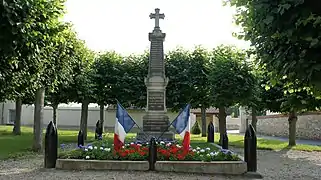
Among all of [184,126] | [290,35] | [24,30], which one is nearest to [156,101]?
[184,126]

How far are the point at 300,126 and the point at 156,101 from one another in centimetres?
1739

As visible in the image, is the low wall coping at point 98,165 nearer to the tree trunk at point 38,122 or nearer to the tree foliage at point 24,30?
the tree foliage at point 24,30

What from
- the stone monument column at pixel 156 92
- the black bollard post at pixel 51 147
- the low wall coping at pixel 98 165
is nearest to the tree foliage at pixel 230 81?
the stone monument column at pixel 156 92

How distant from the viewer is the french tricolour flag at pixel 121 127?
10727mm

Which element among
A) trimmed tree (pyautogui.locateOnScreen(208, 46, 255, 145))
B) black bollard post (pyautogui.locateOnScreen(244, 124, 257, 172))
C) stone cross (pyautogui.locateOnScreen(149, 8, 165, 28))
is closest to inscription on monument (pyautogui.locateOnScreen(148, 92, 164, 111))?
trimmed tree (pyautogui.locateOnScreen(208, 46, 255, 145))

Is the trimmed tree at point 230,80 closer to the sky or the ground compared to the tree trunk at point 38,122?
closer to the sky

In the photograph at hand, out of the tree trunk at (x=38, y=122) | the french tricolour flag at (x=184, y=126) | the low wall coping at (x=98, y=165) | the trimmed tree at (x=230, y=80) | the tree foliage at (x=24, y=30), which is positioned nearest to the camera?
the tree foliage at (x=24, y=30)

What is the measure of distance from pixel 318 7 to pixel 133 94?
19.4m

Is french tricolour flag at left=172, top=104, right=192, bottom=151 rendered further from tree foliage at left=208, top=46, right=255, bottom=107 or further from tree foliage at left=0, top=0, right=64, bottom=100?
tree foliage at left=208, top=46, right=255, bottom=107

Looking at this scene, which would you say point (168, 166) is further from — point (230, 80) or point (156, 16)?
point (156, 16)

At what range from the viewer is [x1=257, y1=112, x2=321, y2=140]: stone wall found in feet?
93.3

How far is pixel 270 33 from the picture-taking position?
18.0 feet

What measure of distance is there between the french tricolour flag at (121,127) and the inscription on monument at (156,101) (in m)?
7.16

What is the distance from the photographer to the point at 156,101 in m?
18.5
